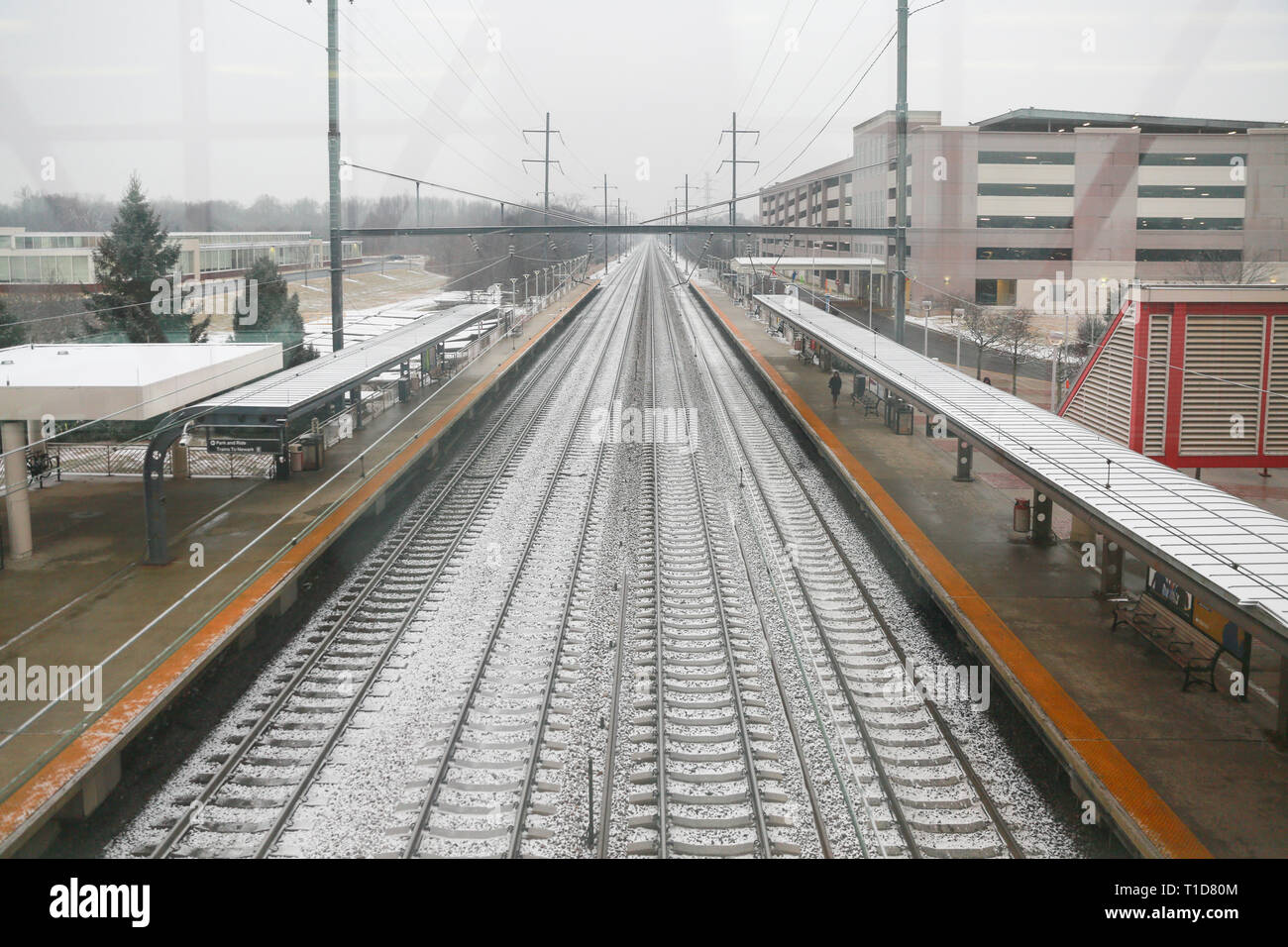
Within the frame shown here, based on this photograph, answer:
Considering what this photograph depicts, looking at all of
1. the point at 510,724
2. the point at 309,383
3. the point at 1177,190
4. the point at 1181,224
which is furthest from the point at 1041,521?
the point at 1177,190

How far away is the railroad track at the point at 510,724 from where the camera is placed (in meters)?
6.91

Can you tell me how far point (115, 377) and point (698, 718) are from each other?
26.1 feet

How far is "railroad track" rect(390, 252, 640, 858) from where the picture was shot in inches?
272

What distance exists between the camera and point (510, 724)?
8664mm

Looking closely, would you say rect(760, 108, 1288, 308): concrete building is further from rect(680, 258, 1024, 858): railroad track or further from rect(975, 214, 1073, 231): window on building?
rect(680, 258, 1024, 858): railroad track

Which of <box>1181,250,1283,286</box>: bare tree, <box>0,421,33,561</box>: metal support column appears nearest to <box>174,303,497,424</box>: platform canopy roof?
<box>0,421,33,561</box>: metal support column

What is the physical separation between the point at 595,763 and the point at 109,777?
354 cm

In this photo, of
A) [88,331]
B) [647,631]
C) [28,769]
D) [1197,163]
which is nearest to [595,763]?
[647,631]

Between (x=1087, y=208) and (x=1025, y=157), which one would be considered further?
(x=1087, y=208)

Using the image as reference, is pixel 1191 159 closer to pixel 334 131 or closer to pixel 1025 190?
pixel 1025 190

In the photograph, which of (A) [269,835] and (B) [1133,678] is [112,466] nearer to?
(A) [269,835]

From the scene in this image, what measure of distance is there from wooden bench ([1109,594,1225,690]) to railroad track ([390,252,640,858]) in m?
5.45

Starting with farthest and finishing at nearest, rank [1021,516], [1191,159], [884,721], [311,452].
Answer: [1191,159] → [311,452] → [1021,516] → [884,721]

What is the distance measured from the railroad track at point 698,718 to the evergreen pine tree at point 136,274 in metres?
15.4
